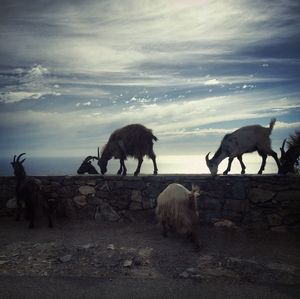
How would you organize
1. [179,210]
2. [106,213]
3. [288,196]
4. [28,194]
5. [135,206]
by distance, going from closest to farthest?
[179,210] → [288,196] → [28,194] → [135,206] → [106,213]

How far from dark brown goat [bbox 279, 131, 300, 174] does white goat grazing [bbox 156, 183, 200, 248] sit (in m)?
3.14

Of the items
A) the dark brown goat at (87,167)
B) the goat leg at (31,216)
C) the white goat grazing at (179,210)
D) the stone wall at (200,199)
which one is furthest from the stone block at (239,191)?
the dark brown goat at (87,167)

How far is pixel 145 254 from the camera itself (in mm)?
7246

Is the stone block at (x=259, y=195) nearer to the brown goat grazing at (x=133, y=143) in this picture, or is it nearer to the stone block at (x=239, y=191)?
the stone block at (x=239, y=191)

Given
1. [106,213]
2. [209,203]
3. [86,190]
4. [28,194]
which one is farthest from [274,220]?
[28,194]

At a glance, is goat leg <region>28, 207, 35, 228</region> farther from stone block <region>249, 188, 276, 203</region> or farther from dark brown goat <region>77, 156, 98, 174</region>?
stone block <region>249, 188, 276, 203</region>

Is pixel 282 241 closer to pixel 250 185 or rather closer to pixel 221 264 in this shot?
pixel 250 185

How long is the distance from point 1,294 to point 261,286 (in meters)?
4.17

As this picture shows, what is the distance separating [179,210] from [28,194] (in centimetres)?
432

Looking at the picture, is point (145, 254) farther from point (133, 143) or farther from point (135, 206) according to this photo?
point (133, 143)

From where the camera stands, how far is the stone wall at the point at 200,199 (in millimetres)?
8930

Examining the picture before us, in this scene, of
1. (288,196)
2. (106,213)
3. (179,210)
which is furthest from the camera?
(106,213)

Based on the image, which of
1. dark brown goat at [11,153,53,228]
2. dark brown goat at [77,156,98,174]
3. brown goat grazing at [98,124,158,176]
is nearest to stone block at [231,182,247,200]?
brown goat grazing at [98,124,158,176]

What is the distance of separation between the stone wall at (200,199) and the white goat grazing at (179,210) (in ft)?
4.38
